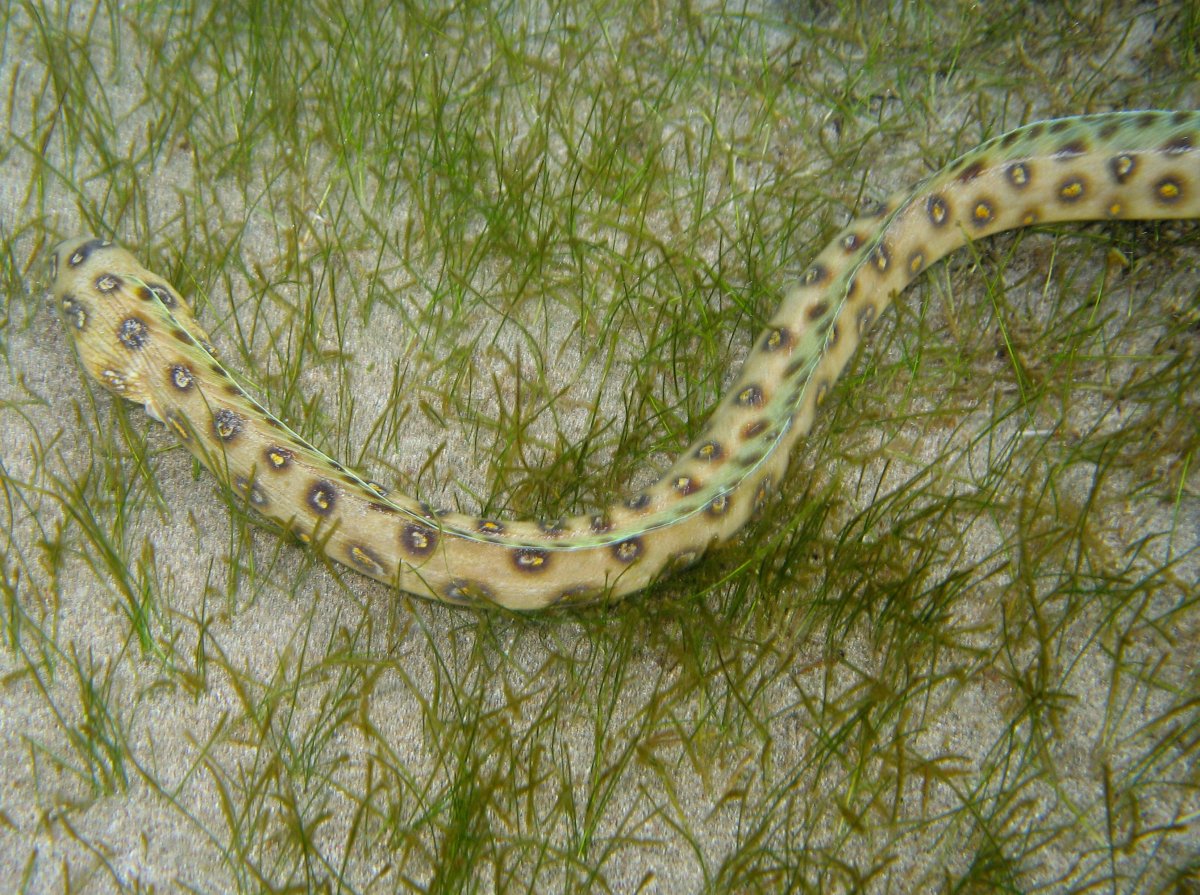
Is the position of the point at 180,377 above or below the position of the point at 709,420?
below

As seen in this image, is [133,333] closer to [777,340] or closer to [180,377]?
[180,377]

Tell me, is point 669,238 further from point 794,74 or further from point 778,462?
point 778,462

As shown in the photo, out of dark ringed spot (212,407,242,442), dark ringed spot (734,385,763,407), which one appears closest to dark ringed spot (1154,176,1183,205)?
dark ringed spot (734,385,763,407)

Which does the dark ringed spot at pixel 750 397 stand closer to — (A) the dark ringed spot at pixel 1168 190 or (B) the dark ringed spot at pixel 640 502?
(B) the dark ringed spot at pixel 640 502

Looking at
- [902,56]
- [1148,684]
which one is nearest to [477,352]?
[902,56]

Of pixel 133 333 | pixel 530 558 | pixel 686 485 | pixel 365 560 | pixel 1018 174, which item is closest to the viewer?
pixel 530 558

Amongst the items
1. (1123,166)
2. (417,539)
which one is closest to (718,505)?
(417,539)

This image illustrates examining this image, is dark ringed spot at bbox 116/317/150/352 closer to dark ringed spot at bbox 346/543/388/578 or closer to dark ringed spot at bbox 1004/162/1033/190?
dark ringed spot at bbox 346/543/388/578
